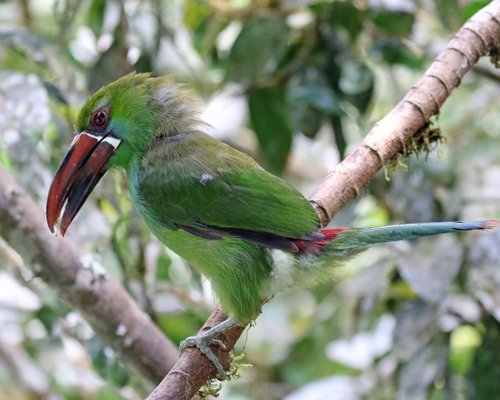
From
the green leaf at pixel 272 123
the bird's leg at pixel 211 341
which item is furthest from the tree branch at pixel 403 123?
the green leaf at pixel 272 123

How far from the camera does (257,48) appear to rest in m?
3.49

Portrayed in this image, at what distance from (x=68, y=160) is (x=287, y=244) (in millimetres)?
708

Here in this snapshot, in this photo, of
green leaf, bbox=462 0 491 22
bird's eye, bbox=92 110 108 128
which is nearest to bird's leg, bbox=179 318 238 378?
bird's eye, bbox=92 110 108 128

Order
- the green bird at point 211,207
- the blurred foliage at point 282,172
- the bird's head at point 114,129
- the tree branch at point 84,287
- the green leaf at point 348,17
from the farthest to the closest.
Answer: the green leaf at point 348,17 < the blurred foliage at point 282,172 < the tree branch at point 84,287 < the bird's head at point 114,129 < the green bird at point 211,207

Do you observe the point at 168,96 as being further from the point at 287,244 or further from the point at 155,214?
the point at 287,244

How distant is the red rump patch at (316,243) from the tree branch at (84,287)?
66cm

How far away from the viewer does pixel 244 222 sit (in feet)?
7.97

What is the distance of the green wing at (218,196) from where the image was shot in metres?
2.39

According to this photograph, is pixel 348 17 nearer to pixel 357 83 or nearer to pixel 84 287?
pixel 357 83

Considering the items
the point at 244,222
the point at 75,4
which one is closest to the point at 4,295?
the point at 75,4

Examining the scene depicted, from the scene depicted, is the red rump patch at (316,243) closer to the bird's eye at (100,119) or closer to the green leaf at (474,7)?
the bird's eye at (100,119)

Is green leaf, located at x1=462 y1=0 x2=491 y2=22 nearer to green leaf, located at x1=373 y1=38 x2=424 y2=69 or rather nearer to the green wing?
green leaf, located at x1=373 y1=38 x2=424 y2=69

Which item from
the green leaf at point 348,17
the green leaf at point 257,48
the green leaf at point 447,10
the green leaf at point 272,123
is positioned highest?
the green leaf at point 447,10

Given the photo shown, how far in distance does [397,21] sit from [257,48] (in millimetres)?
605
